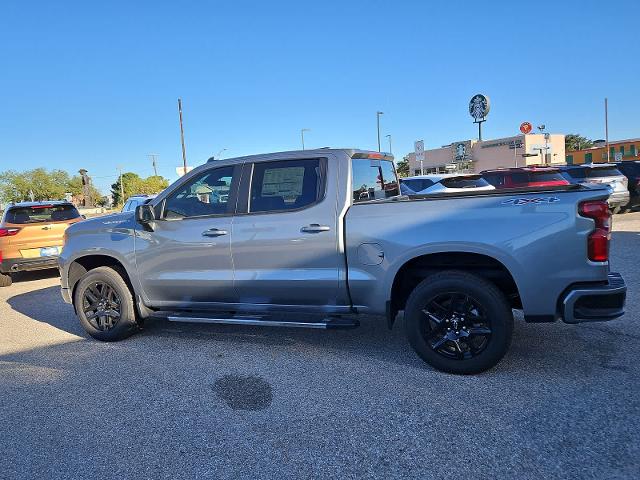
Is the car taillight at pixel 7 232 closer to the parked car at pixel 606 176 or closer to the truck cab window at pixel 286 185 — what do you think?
the truck cab window at pixel 286 185

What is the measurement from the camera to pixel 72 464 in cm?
292

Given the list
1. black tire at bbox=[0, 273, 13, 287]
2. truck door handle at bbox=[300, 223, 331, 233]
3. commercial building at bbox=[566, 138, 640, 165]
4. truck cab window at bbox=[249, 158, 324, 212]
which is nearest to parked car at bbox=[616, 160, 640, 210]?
truck cab window at bbox=[249, 158, 324, 212]

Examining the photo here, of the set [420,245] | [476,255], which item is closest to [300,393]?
[420,245]

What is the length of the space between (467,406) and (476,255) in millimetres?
1188

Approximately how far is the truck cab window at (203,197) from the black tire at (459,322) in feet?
7.05

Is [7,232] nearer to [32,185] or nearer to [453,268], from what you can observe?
[453,268]

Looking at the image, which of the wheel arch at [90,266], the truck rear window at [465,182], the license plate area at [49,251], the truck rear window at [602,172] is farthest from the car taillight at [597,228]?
the truck rear window at [602,172]

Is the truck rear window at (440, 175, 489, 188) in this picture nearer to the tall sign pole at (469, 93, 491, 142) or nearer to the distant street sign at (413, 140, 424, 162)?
the distant street sign at (413, 140, 424, 162)

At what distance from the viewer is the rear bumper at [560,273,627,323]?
3457 mm

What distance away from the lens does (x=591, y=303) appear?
3.50m

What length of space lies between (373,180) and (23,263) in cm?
752

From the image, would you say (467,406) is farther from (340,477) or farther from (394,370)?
(340,477)

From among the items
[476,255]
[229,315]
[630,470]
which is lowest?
[630,470]

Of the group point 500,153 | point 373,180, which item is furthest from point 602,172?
point 500,153
